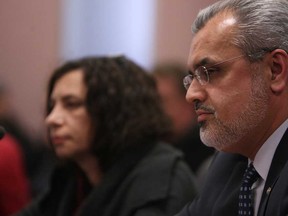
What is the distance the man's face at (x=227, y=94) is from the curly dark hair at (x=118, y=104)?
0.75 m

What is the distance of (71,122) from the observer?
2545 mm

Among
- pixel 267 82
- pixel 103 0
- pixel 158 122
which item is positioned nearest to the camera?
pixel 267 82

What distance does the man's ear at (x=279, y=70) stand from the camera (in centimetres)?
175

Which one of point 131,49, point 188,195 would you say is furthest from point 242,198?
point 131,49

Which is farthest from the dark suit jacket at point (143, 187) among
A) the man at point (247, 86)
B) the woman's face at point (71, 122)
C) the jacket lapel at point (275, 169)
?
the jacket lapel at point (275, 169)

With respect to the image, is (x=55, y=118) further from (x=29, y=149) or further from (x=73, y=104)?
(x=29, y=149)

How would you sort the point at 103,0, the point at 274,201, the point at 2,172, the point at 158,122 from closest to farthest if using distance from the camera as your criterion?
the point at 274,201 < the point at 158,122 < the point at 2,172 < the point at 103,0

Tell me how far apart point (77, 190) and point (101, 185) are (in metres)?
0.28

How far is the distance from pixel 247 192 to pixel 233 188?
0.10m

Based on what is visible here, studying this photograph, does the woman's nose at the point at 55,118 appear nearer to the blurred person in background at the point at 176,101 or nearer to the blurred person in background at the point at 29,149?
the blurred person in background at the point at 176,101

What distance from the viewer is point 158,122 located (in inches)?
102

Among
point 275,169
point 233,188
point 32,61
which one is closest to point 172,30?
point 32,61

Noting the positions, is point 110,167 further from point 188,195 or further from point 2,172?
point 2,172

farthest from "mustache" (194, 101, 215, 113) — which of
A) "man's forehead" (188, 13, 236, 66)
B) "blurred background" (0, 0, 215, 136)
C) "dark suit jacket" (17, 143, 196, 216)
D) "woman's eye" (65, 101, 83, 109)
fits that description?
"blurred background" (0, 0, 215, 136)
